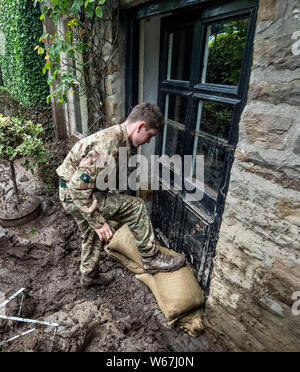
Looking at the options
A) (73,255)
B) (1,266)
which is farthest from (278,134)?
(1,266)

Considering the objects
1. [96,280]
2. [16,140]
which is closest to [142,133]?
[96,280]

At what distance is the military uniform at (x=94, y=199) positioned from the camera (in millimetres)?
1778

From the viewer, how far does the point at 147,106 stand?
1819 mm

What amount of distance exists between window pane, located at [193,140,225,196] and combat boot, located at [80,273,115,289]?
136 cm

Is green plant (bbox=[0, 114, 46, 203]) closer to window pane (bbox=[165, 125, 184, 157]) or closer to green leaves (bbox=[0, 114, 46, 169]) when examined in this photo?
green leaves (bbox=[0, 114, 46, 169])

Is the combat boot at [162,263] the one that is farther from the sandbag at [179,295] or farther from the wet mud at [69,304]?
the wet mud at [69,304]

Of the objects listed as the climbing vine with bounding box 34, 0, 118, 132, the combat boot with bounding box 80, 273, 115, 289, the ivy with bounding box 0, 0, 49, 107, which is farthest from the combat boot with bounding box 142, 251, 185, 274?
the ivy with bounding box 0, 0, 49, 107

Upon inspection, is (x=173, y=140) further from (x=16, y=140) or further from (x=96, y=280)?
(x=16, y=140)

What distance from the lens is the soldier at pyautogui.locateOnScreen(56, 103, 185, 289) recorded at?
1.79m

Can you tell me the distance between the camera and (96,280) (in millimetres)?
2369

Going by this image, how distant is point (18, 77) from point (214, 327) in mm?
5957

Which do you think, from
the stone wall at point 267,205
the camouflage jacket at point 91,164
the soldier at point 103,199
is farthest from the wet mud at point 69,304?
the camouflage jacket at point 91,164

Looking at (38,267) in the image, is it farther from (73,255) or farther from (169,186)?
(169,186)

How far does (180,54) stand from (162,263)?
6.52 ft
